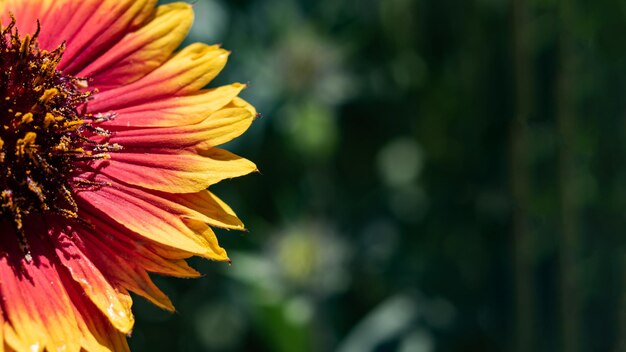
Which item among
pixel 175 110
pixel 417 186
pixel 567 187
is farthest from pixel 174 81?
pixel 417 186

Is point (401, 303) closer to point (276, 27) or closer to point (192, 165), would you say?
point (276, 27)

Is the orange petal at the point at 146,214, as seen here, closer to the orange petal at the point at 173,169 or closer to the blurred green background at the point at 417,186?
Answer: the orange petal at the point at 173,169

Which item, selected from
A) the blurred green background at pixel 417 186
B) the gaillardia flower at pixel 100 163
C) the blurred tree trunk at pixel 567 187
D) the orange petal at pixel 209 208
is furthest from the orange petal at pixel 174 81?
the blurred tree trunk at pixel 567 187

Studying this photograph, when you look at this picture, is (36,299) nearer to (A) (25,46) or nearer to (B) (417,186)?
(A) (25,46)

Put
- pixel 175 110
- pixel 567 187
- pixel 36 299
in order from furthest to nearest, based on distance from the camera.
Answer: pixel 567 187 < pixel 175 110 < pixel 36 299

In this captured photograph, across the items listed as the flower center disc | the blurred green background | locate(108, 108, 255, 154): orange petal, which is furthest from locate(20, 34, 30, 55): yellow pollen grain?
the blurred green background

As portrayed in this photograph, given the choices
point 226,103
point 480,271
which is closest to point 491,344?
point 480,271
